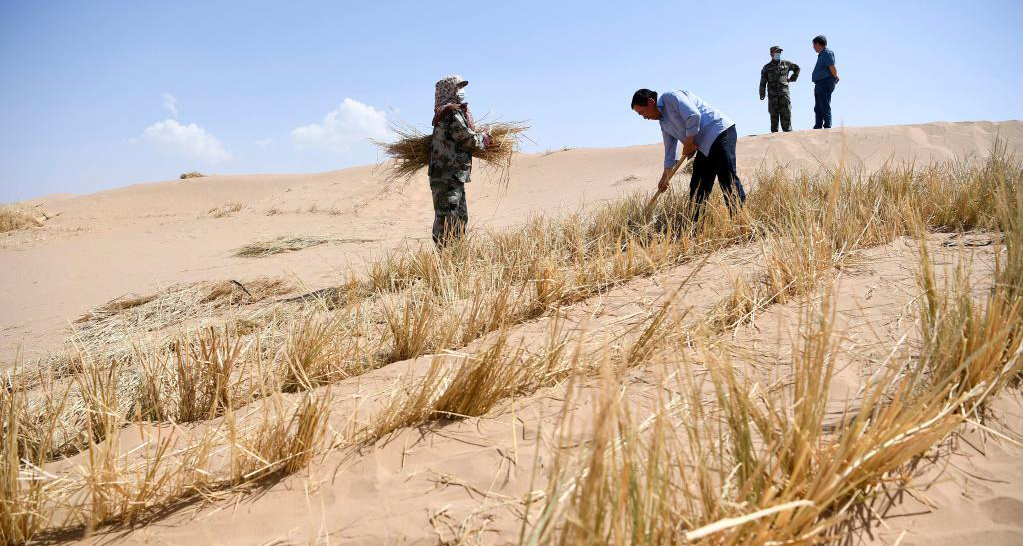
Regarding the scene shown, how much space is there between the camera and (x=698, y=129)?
15.6ft

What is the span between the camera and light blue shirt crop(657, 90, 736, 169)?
4.70m

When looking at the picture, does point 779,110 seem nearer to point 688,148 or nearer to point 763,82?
point 763,82

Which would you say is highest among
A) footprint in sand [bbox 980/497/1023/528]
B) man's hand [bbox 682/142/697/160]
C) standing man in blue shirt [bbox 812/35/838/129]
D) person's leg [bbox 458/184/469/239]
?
standing man in blue shirt [bbox 812/35/838/129]

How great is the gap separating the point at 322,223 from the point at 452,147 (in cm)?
723

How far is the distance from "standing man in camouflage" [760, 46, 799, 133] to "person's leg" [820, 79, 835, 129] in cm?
68

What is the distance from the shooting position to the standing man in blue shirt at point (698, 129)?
4.73 m

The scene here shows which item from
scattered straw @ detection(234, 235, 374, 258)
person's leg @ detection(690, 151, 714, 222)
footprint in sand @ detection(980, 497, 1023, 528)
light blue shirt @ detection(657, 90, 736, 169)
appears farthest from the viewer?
scattered straw @ detection(234, 235, 374, 258)

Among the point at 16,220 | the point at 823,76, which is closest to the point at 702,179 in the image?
the point at 823,76

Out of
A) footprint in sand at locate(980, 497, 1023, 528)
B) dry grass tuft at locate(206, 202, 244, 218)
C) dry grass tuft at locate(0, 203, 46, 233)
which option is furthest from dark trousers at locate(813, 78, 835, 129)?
dry grass tuft at locate(0, 203, 46, 233)

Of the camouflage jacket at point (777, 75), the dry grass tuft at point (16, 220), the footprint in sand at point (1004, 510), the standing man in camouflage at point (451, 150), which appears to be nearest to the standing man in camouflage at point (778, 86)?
the camouflage jacket at point (777, 75)

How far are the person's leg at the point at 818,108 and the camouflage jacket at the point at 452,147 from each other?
816cm

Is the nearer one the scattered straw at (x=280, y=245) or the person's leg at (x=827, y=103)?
the scattered straw at (x=280, y=245)

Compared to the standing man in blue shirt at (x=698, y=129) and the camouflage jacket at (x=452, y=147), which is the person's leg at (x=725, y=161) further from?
the camouflage jacket at (x=452, y=147)

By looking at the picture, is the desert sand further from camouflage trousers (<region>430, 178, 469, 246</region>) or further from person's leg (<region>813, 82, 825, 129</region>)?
person's leg (<region>813, 82, 825, 129</region>)
